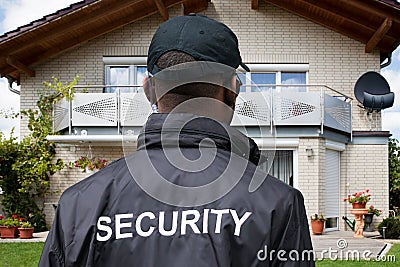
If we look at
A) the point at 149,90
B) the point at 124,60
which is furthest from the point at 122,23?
the point at 149,90

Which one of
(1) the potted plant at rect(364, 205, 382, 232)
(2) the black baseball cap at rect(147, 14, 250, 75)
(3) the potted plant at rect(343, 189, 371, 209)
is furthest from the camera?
(1) the potted plant at rect(364, 205, 382, 232)

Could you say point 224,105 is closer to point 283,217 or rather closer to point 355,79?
point 283,217

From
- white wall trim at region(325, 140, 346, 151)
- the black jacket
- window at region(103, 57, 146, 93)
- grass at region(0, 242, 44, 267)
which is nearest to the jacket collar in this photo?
the black jacket

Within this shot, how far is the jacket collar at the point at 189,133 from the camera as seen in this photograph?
59.9 inches

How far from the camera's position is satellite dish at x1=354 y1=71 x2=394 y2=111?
1633 centimetres

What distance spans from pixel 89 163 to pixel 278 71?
5469 mm

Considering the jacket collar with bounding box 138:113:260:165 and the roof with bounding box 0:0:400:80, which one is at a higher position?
the roof with bounding box 0:0:400:80

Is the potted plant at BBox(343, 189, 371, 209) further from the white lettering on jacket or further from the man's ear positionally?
the white lettering on jacket

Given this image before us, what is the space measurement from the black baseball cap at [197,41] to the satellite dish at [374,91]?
1529 cm

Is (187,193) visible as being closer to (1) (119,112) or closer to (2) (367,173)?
(1) (119,112)

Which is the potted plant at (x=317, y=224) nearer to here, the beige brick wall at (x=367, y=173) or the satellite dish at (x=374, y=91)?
the beige brick wall at (x=367, y=173)

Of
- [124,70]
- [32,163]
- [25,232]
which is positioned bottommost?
[25,232]

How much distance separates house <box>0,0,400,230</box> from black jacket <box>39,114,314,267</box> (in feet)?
45.4

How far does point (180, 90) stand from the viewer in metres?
1.58
